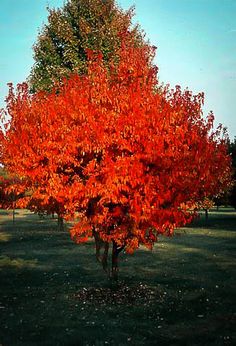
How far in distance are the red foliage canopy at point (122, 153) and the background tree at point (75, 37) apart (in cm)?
1797

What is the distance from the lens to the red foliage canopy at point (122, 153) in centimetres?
1442

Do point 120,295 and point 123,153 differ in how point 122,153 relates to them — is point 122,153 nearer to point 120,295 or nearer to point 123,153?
point 123,153

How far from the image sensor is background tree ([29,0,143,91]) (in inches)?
1329

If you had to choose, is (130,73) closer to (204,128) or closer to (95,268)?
(204,128)

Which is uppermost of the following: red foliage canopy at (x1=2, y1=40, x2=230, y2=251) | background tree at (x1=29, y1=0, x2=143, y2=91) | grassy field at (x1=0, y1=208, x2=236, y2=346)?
background tree at (x1=29, y1=0, x2=143, y2=91)

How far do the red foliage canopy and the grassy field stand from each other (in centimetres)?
338

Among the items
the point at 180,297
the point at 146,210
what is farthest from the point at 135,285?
the point at 146,210

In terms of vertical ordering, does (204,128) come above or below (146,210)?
above

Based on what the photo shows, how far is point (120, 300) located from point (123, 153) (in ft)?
25.9

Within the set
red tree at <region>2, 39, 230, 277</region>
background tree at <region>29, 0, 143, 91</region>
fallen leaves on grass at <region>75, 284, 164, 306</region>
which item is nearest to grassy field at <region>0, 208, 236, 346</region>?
fallen leaves on grass at <region>75, 284, 164, 306</region>

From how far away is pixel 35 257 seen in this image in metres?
32.2

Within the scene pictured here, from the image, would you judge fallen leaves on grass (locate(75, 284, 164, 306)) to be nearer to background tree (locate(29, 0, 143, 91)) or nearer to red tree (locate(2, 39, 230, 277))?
red tree (locate(2, 39, 230, 277))

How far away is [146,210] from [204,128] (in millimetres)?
4648

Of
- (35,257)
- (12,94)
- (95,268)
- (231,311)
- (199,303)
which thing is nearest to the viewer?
(231,311)
